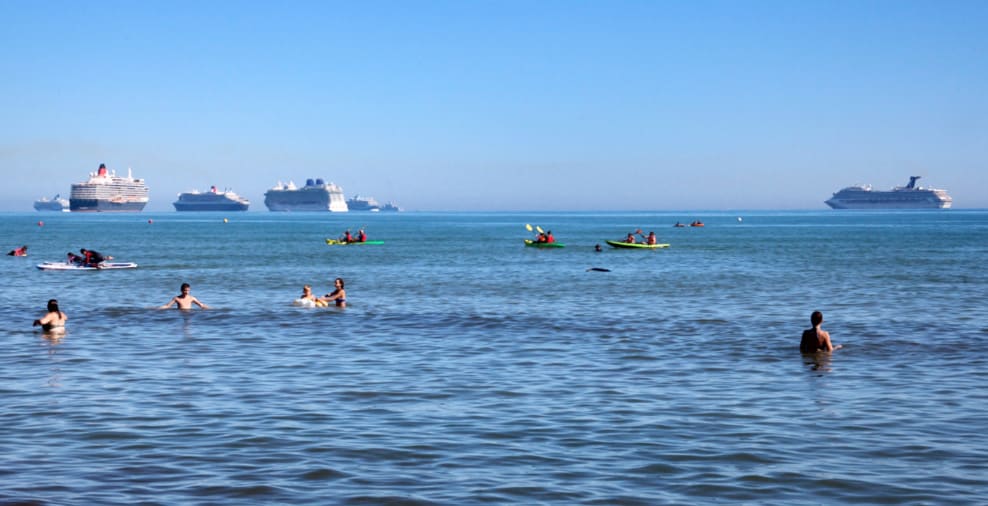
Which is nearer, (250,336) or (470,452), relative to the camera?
(470,452)

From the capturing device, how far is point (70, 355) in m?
22.1

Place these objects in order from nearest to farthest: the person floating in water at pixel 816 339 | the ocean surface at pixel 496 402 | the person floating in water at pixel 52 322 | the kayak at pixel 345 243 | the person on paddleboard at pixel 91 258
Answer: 1. the ocean surface at pixel 496 402
2. the person floating in water at pixel 816 339
3. the person floating in water at pixel 52 322
4. the person on paddleboard at pixel 91 258
5. the kayak at pixel 345 243

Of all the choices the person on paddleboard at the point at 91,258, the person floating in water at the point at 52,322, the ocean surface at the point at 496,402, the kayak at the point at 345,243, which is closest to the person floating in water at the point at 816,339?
the ocean surface at the point at 496,402

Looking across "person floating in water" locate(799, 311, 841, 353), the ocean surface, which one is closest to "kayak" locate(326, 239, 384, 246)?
the ocean surface

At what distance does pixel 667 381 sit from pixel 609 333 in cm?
788

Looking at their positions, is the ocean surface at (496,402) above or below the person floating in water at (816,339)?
below

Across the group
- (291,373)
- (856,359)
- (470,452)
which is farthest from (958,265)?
(470,452)

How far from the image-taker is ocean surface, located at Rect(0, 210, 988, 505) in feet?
38.4

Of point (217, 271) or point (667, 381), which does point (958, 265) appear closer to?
point (217, 271)

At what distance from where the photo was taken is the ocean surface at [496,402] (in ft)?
38.4

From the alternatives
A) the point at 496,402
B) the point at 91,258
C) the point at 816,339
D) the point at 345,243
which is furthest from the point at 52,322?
the point at 345,243

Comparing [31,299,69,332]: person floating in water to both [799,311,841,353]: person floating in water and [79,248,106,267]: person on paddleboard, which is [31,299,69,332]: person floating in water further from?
[79,248,106,267]: person on paddleboard

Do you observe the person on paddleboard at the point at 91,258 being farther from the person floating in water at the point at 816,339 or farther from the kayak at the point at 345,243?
the person floating in water at the point at 816,339

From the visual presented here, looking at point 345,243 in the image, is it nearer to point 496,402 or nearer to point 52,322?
point 52,322
